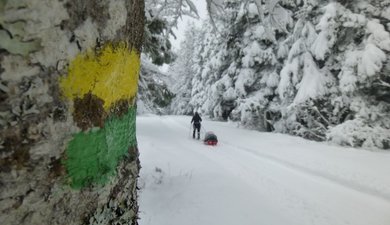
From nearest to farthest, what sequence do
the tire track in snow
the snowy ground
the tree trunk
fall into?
1. the tree trunk
2. the snowy ground
3. the tire track in snow

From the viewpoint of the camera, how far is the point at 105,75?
2.64 feet

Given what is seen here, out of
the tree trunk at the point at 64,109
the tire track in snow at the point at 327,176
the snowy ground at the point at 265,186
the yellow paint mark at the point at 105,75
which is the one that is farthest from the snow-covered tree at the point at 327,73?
the tree trunk at the point at 64,109

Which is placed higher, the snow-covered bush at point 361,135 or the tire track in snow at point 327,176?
the snow-covered bush at point 361,135

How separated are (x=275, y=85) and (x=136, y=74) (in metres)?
22.8

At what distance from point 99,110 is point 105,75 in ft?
0.23

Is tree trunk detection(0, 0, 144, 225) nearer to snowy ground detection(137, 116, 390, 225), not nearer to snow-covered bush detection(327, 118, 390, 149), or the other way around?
snowy ground detection(137, 116, 390, 225)

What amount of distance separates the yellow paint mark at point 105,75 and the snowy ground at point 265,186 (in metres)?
6.03

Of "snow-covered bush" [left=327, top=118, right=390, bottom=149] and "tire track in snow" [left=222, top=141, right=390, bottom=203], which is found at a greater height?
"snow-covered bush" [left=327, top=118, right=390, bottom=149]

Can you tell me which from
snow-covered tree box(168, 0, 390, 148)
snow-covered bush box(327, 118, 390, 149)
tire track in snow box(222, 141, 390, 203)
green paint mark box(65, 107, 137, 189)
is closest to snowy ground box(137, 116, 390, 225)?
tire track in snow box(222, 141, 390, 203)

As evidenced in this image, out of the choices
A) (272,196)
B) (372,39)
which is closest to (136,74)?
(272,196)

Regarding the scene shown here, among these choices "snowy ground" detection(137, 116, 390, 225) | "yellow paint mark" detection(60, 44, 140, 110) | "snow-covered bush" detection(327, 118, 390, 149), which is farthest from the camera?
"snow-covered bush" detection(327, 118, 390, 149)

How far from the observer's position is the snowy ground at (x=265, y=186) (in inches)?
304

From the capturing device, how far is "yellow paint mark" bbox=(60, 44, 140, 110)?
707 millimetres

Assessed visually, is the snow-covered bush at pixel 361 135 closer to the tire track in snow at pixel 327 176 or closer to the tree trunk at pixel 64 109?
the tire track in snow at pixel 327 176
